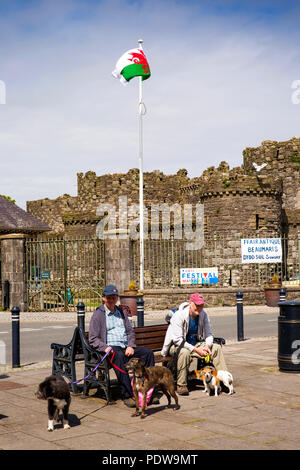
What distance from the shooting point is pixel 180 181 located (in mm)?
43938

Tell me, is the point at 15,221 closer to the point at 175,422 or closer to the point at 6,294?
the point at 6,294

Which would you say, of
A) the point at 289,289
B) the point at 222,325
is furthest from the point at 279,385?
the point at 289,289

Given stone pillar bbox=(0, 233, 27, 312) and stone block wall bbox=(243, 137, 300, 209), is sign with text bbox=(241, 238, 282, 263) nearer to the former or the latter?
stone pillar bbox=(0, 233, 27, 312)

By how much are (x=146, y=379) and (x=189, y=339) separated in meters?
1.46

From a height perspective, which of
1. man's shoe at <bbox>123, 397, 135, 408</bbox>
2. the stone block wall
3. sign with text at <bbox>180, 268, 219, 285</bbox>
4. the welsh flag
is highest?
the welsh flag

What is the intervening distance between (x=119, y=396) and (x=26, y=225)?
29.6 metres

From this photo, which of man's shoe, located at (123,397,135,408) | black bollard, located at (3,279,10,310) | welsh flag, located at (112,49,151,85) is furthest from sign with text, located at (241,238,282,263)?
man's shoe, located at (123,397,135,408)

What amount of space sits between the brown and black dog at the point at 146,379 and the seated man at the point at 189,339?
705 millimetres

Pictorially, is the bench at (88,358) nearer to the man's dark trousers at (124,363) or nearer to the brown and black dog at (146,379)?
the man's dark trousers at (124,363)

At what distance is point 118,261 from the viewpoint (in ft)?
79.3

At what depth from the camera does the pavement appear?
19.2 feet

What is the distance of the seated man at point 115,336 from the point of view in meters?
7.67

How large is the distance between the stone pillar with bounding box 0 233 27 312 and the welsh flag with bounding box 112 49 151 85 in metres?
7.39
